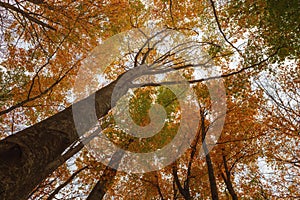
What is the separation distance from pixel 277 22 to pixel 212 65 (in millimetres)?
2899

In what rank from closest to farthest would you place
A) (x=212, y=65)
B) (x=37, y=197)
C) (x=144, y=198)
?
(x=212, y=65) < (x=37, y=197) < (x=144, y=198)

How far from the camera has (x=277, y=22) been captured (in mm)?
5559

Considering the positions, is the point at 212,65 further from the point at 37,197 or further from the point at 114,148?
the point at 37,197

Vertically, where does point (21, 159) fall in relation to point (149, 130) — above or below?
below

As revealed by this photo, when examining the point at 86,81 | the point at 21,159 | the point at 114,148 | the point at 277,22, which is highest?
the point at 86,81

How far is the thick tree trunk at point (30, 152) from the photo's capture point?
2643 mm

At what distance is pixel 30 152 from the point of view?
9.76 ft

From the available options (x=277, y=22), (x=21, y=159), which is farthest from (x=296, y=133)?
(x=21, y=159)

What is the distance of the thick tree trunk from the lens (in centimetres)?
264

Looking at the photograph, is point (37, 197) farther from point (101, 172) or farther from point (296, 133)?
point (296, 133)

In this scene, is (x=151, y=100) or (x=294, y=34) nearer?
(x=294, y=34)

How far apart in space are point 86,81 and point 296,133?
942 centimetres

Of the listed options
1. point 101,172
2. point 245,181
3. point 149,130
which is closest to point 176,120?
point 149,130

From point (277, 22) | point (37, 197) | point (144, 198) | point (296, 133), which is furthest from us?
point (144, 198)
